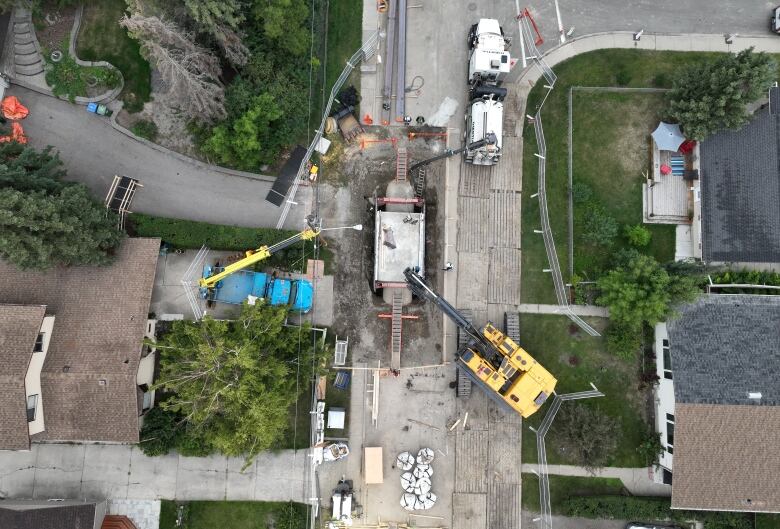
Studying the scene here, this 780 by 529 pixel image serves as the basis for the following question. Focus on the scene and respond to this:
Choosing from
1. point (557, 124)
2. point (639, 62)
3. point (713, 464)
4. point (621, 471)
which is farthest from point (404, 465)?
point (639, 62)

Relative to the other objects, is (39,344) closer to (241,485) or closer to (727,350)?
(241,485)

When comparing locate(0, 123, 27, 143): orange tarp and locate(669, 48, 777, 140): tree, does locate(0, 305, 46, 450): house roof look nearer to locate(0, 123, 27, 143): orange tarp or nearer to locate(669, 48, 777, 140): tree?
locate(0, 123, 27, 143): orange tarp

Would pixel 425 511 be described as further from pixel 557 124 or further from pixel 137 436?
pixel 557 124

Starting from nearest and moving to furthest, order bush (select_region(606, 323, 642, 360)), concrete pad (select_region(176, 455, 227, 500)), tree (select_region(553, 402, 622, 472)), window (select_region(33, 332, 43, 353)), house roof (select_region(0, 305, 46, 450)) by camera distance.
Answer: house roof (select_region(0, 305, 46, 450))
window (select_region(33, 332, 43, 353))
tree (select_region(553, 402, 622, 472))
concrete pad (select_region(176, 455, 227, 500))
bush (select_region(606, 323, 642, 360))

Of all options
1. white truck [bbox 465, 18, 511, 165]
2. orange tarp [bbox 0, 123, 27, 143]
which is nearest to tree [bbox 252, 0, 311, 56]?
white truck [bbox 465, 18, 511, 165]

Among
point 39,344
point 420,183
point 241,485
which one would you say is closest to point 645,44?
point 420,183

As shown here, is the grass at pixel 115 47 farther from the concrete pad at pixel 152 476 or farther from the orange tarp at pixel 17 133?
the concrete pad at pixel 152 476

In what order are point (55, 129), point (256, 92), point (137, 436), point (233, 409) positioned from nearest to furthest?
point (233, 409), point (137, 436), point (256, 92), point (55, 129)
